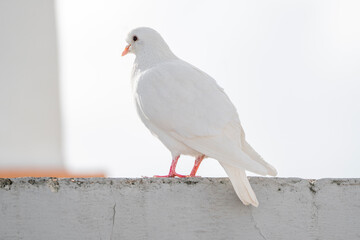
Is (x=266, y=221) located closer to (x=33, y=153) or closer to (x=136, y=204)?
(x=136, y=204)

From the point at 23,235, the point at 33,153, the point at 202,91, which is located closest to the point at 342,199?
the point at 202,91

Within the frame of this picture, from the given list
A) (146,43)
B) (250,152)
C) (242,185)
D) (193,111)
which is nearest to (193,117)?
(193,111)

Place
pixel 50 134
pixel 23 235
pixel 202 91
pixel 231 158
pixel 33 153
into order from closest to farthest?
pixel 23 235 < pixel 231 158 < pixel 202 91 < pixel 33 153 < pixel 50 134

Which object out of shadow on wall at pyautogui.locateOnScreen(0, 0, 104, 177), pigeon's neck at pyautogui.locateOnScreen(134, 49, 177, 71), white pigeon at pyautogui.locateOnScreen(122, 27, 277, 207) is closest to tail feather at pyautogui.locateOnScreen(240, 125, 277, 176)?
white pigeon at pyautogui.locateOnScreen(122, 27, 277, 207)

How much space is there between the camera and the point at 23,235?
4.81m

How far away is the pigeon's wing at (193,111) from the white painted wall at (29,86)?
7.79 metres

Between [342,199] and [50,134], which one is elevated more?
[50,134]

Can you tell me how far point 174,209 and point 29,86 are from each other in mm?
10118

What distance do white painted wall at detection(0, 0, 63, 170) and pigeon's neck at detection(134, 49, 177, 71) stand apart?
7.22 meters

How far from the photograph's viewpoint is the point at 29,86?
48.2ft

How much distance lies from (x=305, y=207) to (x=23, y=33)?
412 inches

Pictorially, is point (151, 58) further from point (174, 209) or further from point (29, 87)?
point (29, 87)

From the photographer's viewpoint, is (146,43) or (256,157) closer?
(256,157)

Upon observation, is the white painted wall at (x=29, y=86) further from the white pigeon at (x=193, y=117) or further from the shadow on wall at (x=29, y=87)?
the white pigeon at (x=193, y=117)
